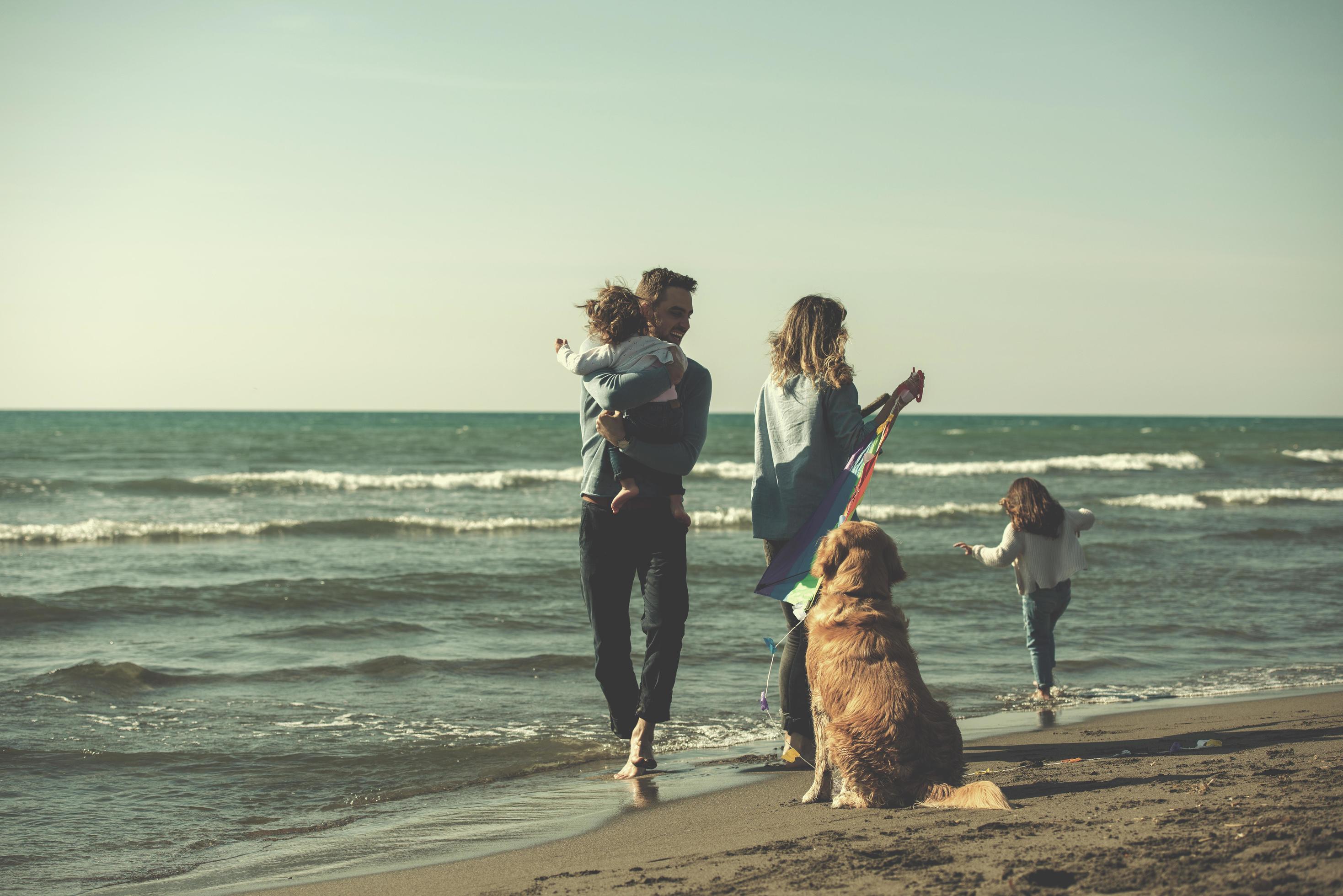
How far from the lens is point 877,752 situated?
10.9 feet

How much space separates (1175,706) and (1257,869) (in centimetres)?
367

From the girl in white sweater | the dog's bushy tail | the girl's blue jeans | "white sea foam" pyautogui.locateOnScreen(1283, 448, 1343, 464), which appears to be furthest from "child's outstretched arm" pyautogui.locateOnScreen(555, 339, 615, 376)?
"white sea foam" pyautogui.locateOnScreen(1283, 448, 1343, 464)

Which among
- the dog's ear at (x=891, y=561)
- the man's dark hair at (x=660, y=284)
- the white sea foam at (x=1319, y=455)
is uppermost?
the man's dark hair at (x=660, y=284)

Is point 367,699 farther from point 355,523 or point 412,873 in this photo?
point 355,523

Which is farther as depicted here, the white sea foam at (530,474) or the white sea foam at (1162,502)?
the white sea foam at (530,474)

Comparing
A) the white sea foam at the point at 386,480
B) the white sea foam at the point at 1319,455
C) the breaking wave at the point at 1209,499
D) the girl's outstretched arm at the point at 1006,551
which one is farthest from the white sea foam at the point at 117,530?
the white sea foam at the point at 1319,455

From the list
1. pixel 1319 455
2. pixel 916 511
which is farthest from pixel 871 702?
pixel 1319 455

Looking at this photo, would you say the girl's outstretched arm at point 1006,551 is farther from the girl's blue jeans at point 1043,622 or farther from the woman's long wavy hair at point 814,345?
the woman's long wavy hair at point 814,345

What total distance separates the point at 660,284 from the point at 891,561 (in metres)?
1.50

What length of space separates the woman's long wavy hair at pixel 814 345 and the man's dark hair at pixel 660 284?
472 mm

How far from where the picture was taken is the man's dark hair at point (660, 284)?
13.6 feet

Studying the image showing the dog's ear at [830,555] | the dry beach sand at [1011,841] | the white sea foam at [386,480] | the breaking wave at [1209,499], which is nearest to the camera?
the dry beach sand at [1011,841]

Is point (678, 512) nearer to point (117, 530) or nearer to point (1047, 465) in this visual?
point (117, 530)

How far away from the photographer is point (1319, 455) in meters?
33.8
